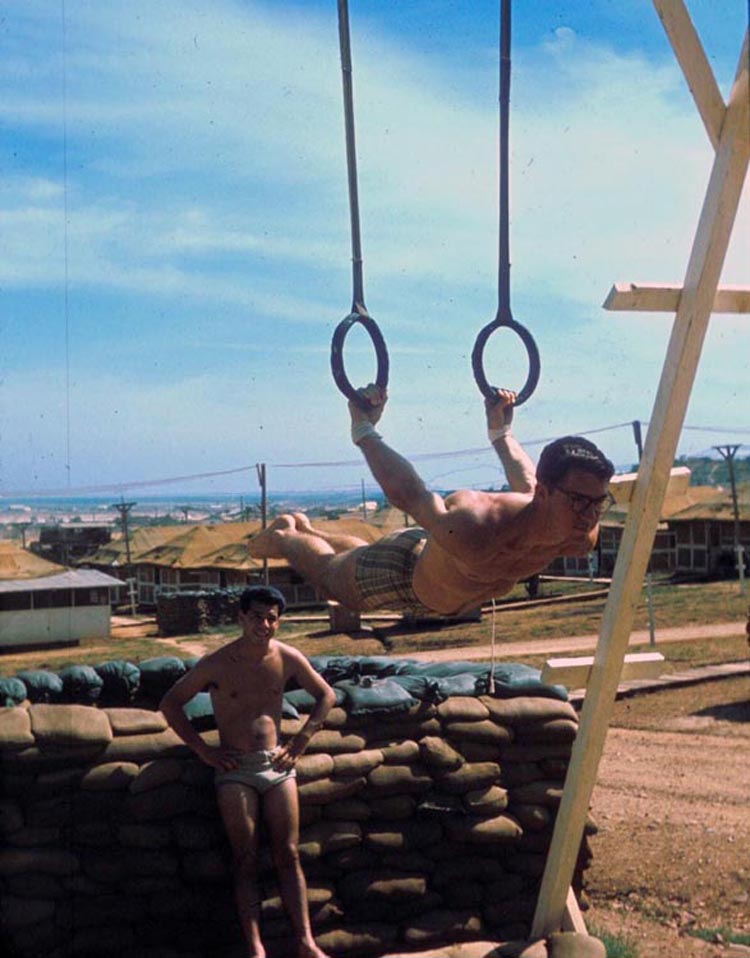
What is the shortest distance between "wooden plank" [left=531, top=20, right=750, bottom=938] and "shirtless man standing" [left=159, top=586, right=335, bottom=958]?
1160 millimetres

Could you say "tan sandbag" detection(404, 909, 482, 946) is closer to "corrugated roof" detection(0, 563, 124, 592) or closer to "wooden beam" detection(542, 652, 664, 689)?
"wooden beam" detection(542, 652, 664, 689)

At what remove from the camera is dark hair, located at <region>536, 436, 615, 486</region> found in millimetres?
3646

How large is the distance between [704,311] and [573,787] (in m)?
2.24

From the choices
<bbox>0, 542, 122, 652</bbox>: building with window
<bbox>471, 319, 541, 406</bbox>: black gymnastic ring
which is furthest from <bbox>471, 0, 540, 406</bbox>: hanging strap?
<bbox>0, 542, 122, 652</bbox>: building with window

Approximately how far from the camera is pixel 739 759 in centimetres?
905

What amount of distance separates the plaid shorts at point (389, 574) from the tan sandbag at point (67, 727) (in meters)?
1.31

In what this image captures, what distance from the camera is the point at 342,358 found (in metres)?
4.05

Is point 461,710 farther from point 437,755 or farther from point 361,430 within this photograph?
point 361,430

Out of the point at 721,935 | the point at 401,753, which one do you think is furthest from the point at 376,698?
the point at 721,935

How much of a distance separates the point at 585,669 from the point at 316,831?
1676mm

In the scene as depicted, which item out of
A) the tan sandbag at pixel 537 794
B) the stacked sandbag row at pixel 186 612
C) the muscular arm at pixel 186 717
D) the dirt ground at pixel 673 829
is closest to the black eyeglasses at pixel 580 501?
the muscular arm at pixel 186 717

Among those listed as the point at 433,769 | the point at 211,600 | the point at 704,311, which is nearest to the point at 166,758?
the point at 433,769

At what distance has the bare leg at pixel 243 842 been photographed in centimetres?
488

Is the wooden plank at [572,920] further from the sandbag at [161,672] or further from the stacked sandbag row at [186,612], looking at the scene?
the stacked sandbag row at [186,612]
